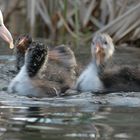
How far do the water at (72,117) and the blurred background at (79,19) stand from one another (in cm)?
357

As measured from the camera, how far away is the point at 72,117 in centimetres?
614

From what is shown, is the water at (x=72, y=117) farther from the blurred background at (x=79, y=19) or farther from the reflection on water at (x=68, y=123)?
the blurred background at (x=79, y=19)

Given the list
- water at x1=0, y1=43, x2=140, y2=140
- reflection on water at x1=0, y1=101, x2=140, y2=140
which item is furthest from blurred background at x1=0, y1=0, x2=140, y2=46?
reflection on water at x1=0, y1=101, x2=140, y2=140

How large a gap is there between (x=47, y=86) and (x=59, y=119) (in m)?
1.47

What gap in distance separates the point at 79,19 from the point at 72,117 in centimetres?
626

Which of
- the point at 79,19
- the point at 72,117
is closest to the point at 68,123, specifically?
the point at 72,117

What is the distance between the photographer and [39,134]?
5.40 meters

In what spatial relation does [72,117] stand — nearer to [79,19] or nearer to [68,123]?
[68,123]

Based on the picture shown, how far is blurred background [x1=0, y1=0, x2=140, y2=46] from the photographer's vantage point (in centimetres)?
1097

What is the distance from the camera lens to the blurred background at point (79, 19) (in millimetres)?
10969

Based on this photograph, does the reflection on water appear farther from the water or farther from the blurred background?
the blurred background

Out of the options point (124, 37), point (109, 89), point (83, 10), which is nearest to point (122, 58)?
point (124, 37)

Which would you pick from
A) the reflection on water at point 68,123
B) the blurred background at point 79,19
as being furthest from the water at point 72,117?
the blurred background at point 79,19

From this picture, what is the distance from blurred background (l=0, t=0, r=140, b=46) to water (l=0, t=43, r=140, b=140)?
3572mm
